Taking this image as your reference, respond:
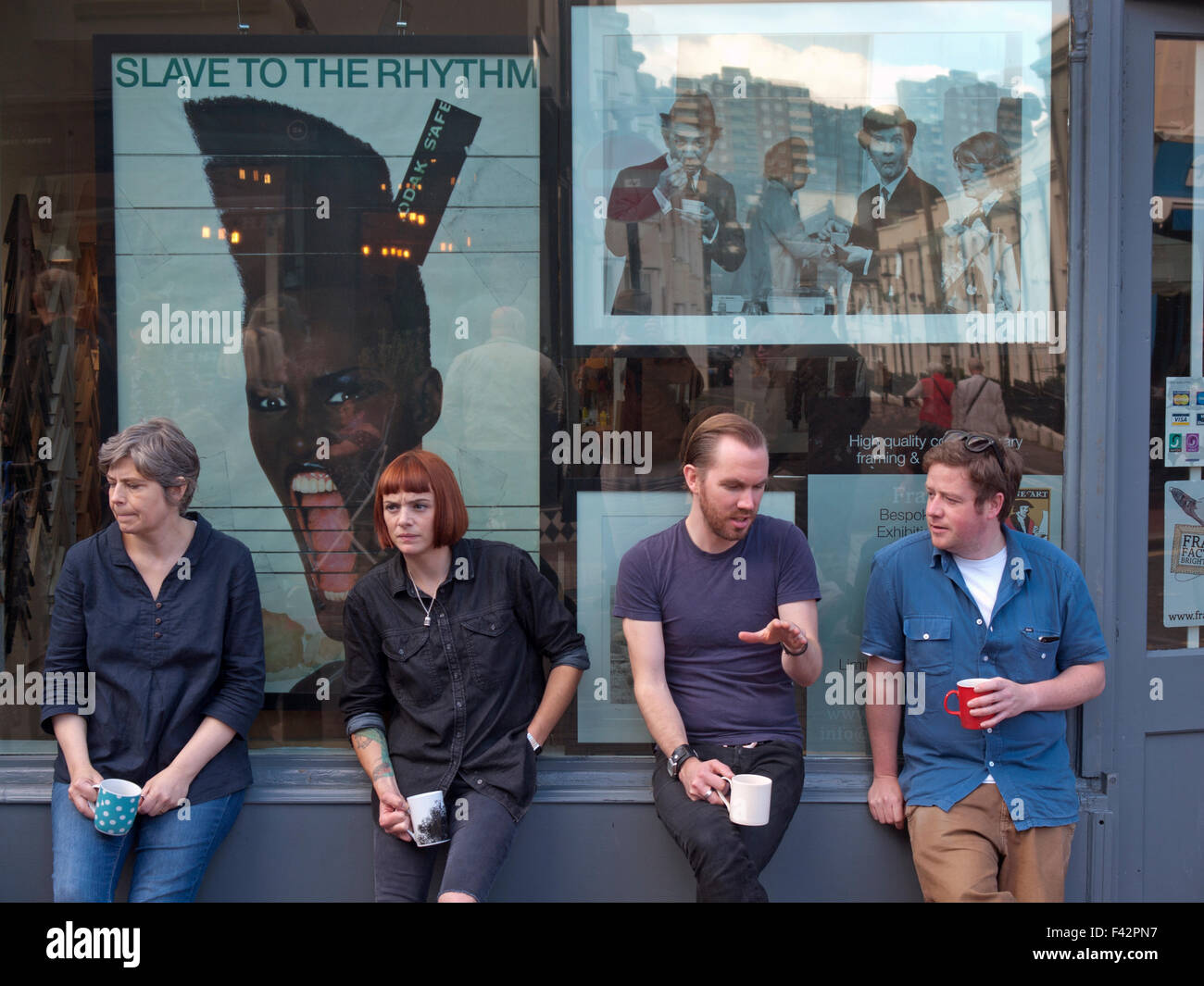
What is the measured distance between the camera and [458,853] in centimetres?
313

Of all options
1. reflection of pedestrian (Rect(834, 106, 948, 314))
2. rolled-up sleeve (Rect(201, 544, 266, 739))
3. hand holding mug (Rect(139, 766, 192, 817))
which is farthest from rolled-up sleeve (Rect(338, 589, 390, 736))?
reflection of pedestrian (Rect(834, 106, 948, 314))

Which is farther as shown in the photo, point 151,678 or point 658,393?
point 658,393

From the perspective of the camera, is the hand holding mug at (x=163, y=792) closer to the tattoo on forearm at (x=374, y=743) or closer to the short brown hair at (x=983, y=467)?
the tattoo on forearm at (x=374, y=743)

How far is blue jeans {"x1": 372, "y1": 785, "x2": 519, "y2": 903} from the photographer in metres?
3.10

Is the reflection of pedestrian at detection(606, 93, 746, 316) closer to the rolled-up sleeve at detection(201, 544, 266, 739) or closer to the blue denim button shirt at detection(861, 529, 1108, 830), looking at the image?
the blue denim button shirt at detection(861, 529, 1108, 830)

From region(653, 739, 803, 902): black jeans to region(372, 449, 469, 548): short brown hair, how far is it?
1.03 m

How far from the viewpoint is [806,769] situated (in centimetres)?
380

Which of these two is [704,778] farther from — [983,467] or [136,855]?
[136,855]

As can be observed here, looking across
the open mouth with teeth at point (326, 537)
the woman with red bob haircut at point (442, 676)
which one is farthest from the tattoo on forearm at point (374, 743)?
the open mouth with teeth at point (326, 537)

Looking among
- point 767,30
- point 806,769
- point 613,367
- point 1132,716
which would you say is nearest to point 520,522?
point 613,367

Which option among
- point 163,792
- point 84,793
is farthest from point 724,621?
point 84,793

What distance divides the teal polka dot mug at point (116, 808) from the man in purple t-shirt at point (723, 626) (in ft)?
5.25

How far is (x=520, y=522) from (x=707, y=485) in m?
0.92

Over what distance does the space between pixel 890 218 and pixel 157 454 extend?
8.99 ft
